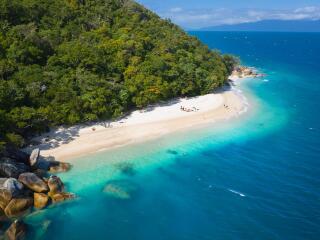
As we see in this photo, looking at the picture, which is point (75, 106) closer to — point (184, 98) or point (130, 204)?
point (130, 204)

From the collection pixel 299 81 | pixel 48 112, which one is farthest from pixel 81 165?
pixel 299 81

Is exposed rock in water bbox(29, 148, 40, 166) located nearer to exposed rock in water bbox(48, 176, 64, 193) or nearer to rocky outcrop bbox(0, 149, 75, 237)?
rocky outcrop bbox(0, 149, 75, 237)

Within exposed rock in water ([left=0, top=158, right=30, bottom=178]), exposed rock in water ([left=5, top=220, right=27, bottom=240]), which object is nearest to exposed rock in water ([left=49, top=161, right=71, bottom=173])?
exposed rock in water ([left=0, top=158, right=30, bottom=178])

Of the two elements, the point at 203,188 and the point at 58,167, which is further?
the point at 58,167

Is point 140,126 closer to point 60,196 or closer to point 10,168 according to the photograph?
point 60,196

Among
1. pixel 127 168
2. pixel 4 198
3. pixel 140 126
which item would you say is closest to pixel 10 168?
pixel 4 198

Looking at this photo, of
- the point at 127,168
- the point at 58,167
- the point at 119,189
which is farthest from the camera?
the point at 127,168

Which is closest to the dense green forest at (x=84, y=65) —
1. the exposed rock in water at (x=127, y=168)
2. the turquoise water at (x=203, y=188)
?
the turquoise water at (x=203, y=188)

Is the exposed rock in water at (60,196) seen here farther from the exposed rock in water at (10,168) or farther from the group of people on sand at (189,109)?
the group of people on sand at (189,109)
